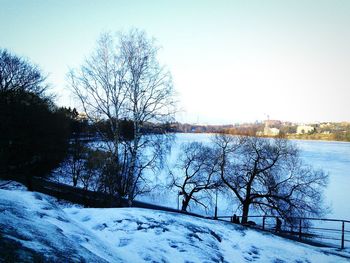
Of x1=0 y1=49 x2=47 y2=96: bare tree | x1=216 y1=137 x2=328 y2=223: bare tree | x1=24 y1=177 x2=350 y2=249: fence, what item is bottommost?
x1=24 y1=177 x2=350 y2=249: fence

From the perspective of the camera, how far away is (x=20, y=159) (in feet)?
76.4

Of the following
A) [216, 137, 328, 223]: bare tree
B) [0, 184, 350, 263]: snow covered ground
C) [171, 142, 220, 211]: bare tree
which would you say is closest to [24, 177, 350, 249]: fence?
[216, 137, 328, 223]: bare tree

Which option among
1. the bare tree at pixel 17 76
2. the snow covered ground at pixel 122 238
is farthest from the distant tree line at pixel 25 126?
the snow covered ground at pixel 122 238

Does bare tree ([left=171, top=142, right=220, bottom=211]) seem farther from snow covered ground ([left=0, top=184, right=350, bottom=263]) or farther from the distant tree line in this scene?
the distant tree line

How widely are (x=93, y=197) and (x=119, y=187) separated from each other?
17.2 ft

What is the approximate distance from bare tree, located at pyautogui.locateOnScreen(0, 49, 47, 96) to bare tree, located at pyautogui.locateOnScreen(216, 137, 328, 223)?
65.8ft

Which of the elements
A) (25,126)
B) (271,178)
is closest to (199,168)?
(271,178)

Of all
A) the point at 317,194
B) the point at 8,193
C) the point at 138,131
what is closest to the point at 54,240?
the point at 8,193

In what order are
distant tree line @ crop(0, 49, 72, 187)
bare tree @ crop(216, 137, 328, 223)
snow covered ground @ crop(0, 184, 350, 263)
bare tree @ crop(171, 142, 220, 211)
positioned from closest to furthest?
snow covered ground @ crop(0, 184, 350, 263)
bare tree @ crop(216, 137, 328, 223)
bare tree @ crop(171, 142, 220, 211)
distant tree line @ crop(0, 49, 72, 187)

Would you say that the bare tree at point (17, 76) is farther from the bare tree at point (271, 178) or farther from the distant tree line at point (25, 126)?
the bare tree at point (271, 178)

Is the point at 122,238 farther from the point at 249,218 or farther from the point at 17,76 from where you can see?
the point at 17,76

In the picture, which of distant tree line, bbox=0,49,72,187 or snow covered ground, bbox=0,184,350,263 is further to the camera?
distant tree line, bbox=0,49,72,187

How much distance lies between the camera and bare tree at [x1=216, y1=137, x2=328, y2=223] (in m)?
17.2

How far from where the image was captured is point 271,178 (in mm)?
18047
